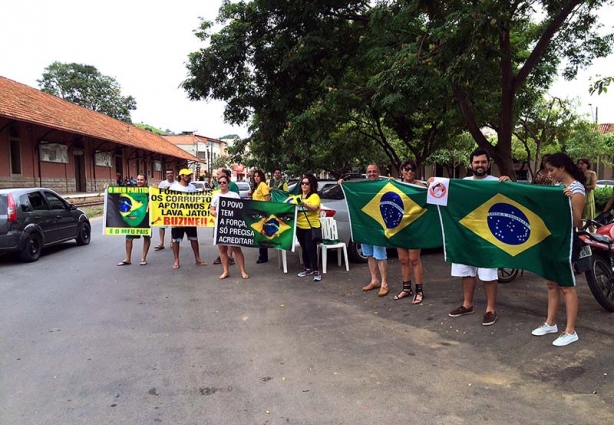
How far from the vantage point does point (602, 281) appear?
501 centimetres

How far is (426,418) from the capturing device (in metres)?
3.06

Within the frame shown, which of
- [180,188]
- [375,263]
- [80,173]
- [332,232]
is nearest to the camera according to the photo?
[375,263]

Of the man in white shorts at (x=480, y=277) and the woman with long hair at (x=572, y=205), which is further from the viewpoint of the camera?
the man in white shorts at (x=480, y=277)

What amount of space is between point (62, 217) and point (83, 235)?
1061 millimetres

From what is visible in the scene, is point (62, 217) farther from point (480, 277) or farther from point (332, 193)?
point (480, 277)

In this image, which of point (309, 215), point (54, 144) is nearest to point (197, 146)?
point (54, 144)

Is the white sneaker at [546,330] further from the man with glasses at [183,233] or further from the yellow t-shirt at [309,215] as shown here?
the man with glasses at [183,233]

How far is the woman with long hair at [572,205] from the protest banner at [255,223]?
4.17 m

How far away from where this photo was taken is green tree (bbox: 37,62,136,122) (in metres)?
54.2

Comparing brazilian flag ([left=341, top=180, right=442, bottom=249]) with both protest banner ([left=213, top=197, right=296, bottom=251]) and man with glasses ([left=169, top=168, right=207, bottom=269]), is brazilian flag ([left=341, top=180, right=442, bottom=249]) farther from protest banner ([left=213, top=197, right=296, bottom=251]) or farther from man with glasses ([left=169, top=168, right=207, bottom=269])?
man with glasses ([left=169, top=168, right=207, bottom=269])

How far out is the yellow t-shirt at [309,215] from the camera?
709 centimetres

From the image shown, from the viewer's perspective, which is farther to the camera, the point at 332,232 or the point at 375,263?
the point at 332,232

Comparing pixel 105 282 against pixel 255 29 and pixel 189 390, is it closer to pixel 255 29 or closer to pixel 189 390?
pixel 189 390

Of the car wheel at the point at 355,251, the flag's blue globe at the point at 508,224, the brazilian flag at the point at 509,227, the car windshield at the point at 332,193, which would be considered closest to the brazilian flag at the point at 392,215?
the brazilian flag at the point at 509,227
